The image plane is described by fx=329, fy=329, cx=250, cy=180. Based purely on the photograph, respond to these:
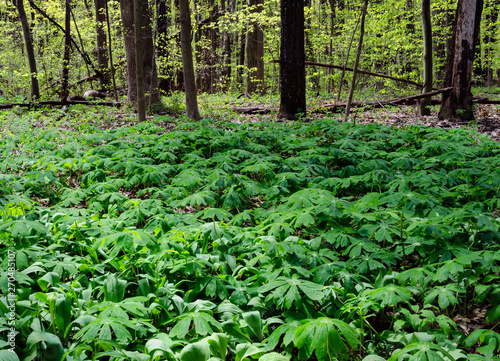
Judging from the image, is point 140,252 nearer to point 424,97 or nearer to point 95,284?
point 95,284

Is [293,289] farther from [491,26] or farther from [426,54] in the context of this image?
[491,26]

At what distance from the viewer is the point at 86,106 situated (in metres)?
10.7

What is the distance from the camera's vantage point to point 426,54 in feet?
29.5

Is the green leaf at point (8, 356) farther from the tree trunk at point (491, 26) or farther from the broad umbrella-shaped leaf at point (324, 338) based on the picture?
the tree trunk at point (491, 26)

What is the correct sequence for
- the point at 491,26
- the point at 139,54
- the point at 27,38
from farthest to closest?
the point at 491,26, the point at 27,38, the point at 139,54

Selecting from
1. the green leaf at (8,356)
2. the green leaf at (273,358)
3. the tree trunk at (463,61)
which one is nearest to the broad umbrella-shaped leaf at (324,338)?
the green leaf at (273,358)

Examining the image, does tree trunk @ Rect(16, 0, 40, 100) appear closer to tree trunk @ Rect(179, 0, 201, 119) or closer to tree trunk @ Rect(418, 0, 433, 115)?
tree trunk @ Rect(179, 0, 201, 119)

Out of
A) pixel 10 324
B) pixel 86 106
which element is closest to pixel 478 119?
pixel 10 324

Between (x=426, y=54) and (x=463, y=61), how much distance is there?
1162 millimetres

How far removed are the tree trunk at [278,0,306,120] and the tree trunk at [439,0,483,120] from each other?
3.70 meters

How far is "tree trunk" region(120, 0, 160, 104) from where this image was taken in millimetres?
9875

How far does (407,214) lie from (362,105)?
734 cm

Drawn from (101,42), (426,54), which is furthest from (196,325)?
(101,42)

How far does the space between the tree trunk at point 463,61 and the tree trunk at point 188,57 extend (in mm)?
6492
